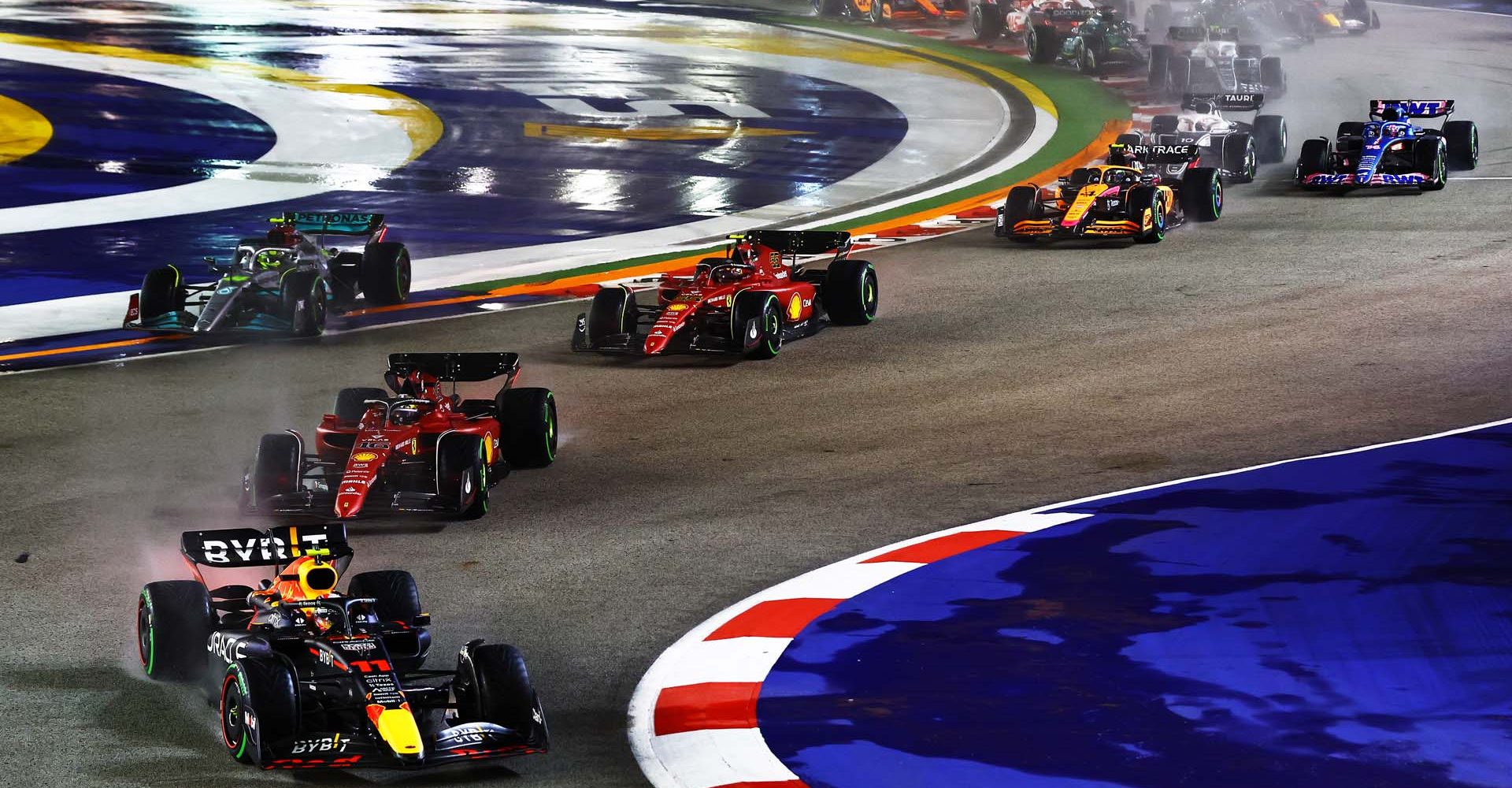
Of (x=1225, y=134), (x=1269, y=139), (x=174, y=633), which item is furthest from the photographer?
(x=1269, y=139)

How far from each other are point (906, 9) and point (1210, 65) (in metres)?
12.3

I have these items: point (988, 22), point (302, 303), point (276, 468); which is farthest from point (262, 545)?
A: point (988, 22)

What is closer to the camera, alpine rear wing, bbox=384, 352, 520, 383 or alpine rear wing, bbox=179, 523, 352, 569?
alpine rear wing, bbox=179, 523, 352, 569

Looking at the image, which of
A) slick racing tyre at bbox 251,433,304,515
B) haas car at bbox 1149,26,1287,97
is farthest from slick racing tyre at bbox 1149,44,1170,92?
slick racing tyre at bbox 251,433,304,515

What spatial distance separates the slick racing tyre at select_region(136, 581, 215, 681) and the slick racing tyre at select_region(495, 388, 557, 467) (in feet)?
12.7

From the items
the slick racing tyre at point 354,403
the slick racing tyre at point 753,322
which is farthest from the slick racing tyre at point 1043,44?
the slick racing tyre at point 354,403

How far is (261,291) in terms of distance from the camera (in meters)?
16.9

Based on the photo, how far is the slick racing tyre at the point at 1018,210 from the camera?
69.4 feet

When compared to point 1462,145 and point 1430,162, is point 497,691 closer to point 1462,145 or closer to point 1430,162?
point 1430,162

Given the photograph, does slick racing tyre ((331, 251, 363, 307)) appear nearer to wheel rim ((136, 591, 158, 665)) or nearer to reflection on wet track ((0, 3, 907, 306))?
reflection on wet track ((0, 3, 907, 306))

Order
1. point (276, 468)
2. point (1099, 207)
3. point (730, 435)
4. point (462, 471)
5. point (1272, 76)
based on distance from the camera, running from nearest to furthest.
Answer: point (462, 471), point (276, 468), point (730, 435), point (1099, 207), point (1272, 76)

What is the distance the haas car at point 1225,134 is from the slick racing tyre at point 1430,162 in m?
2.09

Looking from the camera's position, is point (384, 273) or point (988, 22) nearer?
point (384, 273)

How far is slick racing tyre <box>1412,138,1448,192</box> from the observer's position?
23328mm
